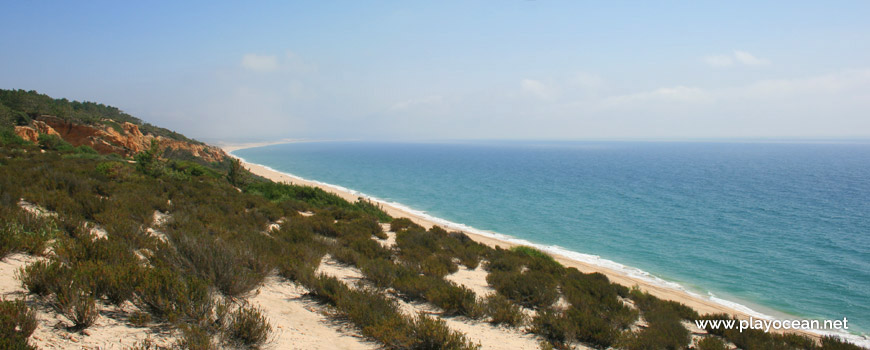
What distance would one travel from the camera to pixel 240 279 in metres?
5.46

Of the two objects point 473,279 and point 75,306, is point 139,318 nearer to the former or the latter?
point 75,306

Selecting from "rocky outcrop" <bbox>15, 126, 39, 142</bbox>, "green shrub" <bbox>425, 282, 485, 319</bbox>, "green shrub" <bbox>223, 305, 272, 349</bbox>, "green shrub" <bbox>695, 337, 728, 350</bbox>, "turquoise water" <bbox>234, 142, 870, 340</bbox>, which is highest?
"rocky outcrop" <bbox>15, 126, 39, 142</bbox>

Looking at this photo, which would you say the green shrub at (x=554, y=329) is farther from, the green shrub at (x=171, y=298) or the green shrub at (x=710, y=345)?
the green shrub at (x=171, y=298)

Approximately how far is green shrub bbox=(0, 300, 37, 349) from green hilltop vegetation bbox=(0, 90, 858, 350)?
11 mm

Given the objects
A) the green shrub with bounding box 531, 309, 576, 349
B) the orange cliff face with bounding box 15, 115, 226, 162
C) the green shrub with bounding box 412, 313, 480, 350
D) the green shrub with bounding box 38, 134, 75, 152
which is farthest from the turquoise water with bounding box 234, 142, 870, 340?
the green shrub with bounding box 38, 134, 75, 152

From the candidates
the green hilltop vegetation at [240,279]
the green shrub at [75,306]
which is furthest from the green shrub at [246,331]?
the green shrub at [75,306]

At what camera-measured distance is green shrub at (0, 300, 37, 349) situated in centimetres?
297

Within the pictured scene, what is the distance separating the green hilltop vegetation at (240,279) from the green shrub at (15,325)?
0.04 ft

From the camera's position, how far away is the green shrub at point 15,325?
2.97 m

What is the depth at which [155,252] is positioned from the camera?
19.7 feet

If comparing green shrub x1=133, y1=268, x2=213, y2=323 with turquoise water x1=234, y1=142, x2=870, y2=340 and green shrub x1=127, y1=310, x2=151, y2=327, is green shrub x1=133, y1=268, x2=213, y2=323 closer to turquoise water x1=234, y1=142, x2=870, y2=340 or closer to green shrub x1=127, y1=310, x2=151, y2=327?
green shrub x1=127, y1=310, x2=151, y2=327

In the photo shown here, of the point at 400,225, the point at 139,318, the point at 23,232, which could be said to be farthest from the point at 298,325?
the point at 400,225

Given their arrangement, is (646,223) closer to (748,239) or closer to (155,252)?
(748,239)

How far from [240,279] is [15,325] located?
238cm
